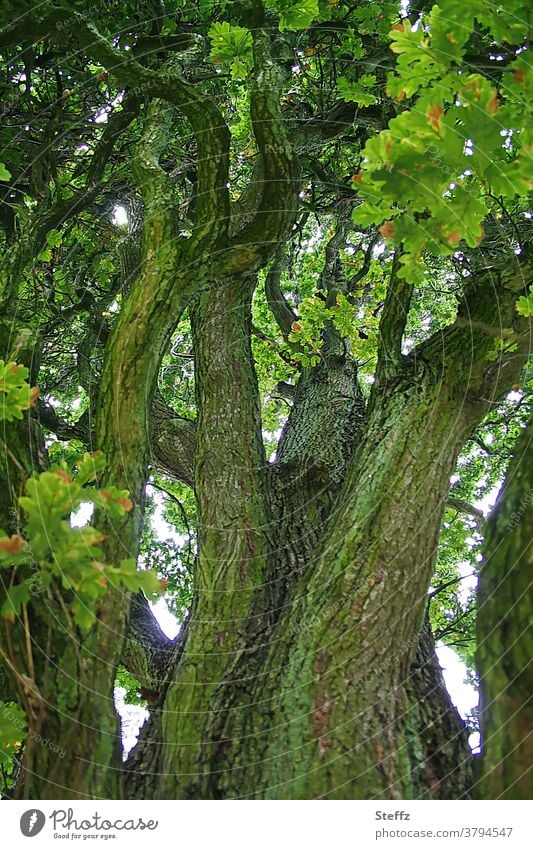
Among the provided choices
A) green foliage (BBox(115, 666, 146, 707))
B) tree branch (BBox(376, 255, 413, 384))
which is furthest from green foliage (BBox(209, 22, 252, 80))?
green foliage (BBox(115, 666, 146, 707))

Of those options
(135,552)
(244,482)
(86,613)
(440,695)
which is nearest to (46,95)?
(244,482)

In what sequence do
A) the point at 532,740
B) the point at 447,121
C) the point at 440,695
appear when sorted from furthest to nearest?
the point at 440,695 < the point at 447,121 < the point at 532,740

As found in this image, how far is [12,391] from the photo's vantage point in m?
1.86

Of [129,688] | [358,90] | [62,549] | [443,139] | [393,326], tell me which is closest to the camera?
[62,549]

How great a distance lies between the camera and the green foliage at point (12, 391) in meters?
1.85

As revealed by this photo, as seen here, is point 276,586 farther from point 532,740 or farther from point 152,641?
point 532,740

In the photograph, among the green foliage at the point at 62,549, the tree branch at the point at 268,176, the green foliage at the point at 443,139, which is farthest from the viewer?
the tree branch at the point at 268,176

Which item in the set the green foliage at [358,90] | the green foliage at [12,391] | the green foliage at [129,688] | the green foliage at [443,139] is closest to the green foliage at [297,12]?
the green foliage at [358,90]

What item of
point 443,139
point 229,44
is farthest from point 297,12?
point 443,139

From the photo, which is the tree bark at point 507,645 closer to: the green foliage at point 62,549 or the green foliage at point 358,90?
the green foliage at point 62,549

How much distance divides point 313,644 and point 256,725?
0.37 m

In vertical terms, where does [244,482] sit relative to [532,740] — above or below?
above

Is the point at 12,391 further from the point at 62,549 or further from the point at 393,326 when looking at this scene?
the point at 393,326

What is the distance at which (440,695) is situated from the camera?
242 cm
